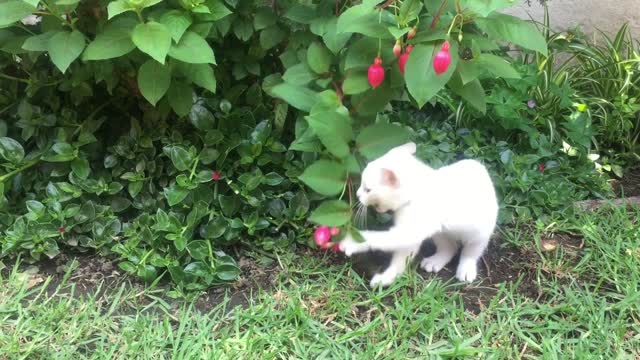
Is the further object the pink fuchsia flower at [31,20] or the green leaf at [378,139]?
the pink fuchsia flower at [31,20]

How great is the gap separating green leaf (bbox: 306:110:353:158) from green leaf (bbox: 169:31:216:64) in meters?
0.35

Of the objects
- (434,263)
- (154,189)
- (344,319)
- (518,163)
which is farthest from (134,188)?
(518,163)

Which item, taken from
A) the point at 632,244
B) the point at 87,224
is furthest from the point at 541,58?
the point at 87,224

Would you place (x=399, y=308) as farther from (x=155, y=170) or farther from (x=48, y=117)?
(x=48, y=117)

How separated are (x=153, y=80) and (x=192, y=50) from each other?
0.65 ft

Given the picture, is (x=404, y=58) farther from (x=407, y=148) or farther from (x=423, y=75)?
(x=407, y=148)

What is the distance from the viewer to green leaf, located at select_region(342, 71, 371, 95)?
5.81ft

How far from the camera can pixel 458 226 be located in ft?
6.04

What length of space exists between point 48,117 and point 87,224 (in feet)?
1.65

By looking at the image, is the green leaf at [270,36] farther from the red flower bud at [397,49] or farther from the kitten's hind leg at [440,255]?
the kitten's hind leg at [440,255]

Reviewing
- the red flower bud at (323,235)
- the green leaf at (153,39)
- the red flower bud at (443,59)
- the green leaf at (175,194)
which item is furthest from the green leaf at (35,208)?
the red flower bud at (443,59)

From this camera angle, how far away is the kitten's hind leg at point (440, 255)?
2.11 metres

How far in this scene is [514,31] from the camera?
1580 millimetres

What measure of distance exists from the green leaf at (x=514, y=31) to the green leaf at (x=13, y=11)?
4.31 feet
